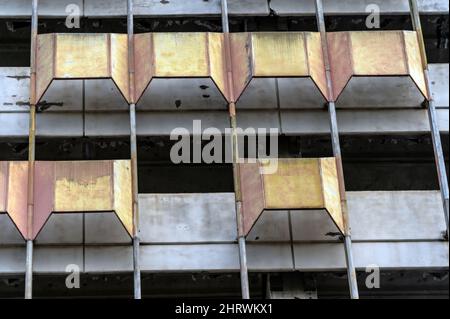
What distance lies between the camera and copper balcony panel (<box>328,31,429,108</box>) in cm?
2252

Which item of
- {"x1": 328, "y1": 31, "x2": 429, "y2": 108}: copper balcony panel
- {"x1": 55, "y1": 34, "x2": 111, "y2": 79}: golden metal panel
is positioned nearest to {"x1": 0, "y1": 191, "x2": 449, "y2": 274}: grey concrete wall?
{"x1": 328, "y1": 31, "x2": 429, "y2": 108}: copper balcony panel

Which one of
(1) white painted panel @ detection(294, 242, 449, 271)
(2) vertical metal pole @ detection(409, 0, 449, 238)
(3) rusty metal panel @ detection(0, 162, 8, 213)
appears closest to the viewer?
(3) rusty metal panel @ detection(0, 162, 8, 213)

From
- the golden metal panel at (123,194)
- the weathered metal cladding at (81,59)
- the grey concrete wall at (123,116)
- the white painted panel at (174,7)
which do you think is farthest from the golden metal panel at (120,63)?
the golden metal panel at (123,194)

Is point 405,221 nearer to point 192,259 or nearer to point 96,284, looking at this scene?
point 192,259

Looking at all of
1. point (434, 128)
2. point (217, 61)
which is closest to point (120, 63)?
point (217, 61)

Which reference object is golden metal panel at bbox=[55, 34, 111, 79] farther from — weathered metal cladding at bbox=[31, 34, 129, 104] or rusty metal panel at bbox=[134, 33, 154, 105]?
rusty metal panel at bbox=[134, 33, 154, 105]

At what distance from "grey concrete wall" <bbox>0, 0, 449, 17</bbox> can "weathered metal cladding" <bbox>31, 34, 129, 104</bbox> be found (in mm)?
1306

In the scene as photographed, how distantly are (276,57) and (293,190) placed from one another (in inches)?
117

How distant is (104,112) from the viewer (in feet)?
74.2

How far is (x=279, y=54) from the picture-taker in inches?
886

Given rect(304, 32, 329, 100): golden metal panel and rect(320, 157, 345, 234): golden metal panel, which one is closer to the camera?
rect(320, 157, 345, 234): golden metal panel
